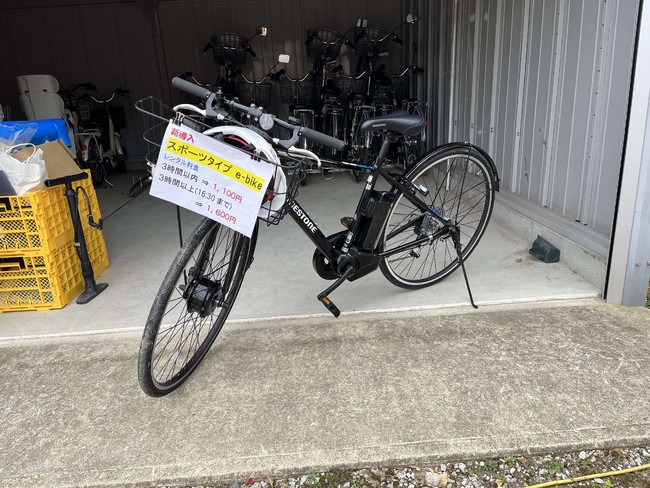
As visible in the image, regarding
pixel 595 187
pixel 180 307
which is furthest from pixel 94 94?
pixel 595 187

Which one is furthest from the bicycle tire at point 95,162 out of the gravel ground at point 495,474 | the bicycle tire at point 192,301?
the gravel ground at point 495,474

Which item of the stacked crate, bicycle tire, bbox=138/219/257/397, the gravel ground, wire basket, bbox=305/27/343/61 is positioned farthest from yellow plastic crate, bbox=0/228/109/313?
wire basket, bbox=305/27/343/61

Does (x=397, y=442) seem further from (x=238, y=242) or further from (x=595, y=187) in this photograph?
(x=595, y=187)

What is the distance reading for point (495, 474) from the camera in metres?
1.45

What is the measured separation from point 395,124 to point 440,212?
0.60 metres

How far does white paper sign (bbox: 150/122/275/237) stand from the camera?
1.57 metres

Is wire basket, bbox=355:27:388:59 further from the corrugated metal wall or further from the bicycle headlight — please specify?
the bicycle headlight

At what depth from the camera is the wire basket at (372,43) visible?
19.9ft

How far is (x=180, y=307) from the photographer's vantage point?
7.75 feet

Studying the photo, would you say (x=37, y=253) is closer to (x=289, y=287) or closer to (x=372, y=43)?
(x=289, y=287)

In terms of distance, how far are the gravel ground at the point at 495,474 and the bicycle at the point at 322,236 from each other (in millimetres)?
636

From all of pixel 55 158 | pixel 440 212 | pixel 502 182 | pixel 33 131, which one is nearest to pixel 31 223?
pixel 55 158

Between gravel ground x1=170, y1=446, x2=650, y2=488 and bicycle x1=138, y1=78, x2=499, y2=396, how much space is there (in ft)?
2.09

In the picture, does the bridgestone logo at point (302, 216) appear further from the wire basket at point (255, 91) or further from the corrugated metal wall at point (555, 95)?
the wire basket at point (255, 91)
